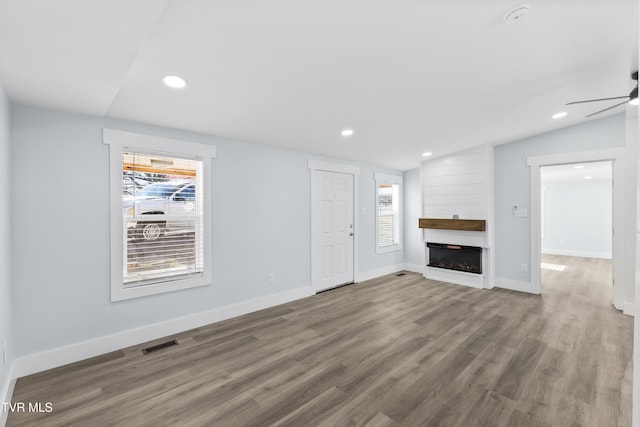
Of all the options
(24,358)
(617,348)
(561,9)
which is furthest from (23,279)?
→ (617,348)

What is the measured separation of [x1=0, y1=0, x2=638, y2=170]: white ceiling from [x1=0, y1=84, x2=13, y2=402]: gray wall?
0.89 ft

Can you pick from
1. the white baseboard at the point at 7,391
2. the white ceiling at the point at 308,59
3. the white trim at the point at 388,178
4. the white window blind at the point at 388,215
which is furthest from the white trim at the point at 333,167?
the white baseboard at the point at 7,391

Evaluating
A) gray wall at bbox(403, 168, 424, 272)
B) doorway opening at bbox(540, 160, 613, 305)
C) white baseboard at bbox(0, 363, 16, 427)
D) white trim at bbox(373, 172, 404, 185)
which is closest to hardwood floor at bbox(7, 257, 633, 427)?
white baseboard at bbox(0, 363, 16, 427)

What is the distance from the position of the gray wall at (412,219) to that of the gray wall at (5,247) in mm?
5876

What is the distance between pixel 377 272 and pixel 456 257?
149 centimetres

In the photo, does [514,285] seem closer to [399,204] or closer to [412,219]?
[412,219]

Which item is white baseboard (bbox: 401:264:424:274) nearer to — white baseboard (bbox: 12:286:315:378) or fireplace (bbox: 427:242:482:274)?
fireplace (bbox: 427:242:482:274)

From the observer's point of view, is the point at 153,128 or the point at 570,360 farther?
the point at 153,128

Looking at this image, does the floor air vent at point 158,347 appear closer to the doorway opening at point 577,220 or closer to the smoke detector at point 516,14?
the smoke detector at point 516,14

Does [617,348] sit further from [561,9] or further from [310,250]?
[310,250]

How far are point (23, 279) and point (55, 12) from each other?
7.23 ft

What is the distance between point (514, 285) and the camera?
484cm

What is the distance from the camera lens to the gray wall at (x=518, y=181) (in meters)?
4.30

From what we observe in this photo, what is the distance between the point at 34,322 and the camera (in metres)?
2.39
